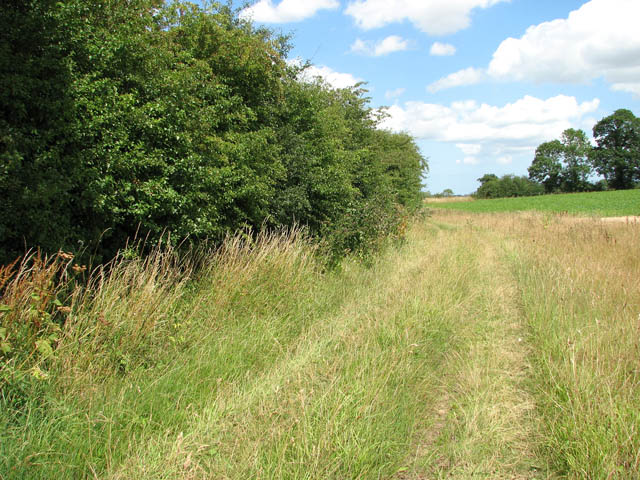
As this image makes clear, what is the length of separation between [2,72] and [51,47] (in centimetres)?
72

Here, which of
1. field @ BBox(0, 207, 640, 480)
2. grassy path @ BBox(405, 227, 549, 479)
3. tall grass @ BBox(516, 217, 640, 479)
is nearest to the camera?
field @ BBox(0, 207, 640, 480)

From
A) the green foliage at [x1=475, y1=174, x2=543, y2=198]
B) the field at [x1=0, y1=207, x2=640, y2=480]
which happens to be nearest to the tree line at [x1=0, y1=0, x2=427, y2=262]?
the field at [x1=0, y1=207, x2=640, y2=480]

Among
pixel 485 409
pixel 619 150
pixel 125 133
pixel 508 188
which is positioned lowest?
pixel 485 409

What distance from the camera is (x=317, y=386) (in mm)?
3594

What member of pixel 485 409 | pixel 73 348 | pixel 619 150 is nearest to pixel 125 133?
pixel 73 348

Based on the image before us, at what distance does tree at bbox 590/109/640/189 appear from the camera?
77.6m

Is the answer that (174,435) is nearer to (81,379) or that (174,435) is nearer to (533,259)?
(81,379)

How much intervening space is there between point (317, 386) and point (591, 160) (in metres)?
101

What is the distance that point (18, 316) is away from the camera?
10.9 ft

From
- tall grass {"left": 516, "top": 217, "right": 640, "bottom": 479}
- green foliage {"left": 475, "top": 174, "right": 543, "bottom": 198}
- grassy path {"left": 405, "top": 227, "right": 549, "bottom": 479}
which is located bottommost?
grassy path {"left": 405, "top": 227, "right": 549, "bottom": 479}

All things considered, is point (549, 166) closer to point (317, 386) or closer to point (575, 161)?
point (575, 161)

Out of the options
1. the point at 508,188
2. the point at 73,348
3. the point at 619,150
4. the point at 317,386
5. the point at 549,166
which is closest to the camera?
the point at 73,348

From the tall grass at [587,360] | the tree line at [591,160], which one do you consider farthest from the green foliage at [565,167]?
the tall grass at [587,360]

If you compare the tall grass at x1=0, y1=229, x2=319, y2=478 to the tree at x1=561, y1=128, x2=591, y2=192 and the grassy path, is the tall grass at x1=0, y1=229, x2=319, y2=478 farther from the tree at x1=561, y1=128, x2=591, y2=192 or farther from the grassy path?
the tree at x1=561, y1=128, x2=591, y2=192
